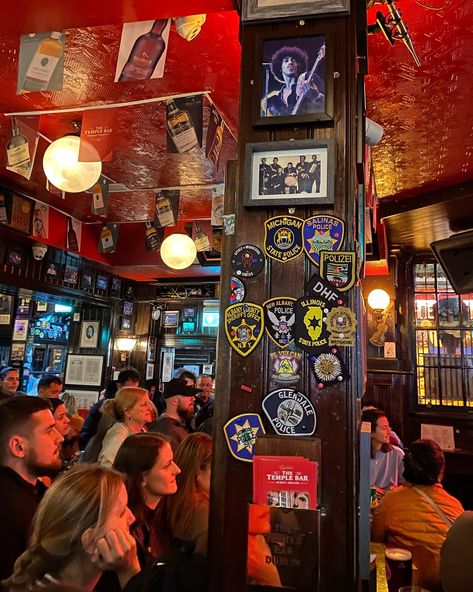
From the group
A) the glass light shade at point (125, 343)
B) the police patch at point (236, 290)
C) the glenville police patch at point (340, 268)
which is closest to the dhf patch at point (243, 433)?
the police patch at point (236, 290)

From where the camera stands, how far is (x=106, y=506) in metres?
1.59

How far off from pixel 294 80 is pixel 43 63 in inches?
68.1

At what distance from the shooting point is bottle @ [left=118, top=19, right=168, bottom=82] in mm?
2525

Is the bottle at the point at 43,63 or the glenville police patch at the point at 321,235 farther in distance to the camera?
the bottle at the point at 43,63

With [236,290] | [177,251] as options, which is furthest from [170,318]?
[236,290]

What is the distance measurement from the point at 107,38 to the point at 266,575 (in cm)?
295

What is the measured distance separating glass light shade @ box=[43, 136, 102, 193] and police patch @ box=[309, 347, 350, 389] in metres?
2.64

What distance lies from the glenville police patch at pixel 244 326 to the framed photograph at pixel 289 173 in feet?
1.10

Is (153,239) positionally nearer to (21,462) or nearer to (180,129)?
(180,129)

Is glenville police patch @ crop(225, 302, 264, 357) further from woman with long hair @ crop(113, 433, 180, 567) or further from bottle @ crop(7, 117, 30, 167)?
bottle @ crop(7, 117, 30, 167)

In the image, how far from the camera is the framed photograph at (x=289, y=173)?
1.48 m

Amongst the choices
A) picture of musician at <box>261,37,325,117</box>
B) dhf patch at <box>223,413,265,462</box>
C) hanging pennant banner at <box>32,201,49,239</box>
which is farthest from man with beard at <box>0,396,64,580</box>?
hanging pennant banner at <box>32,201,49,239</box>

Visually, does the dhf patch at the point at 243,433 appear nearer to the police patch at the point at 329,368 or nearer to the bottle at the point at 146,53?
the police patch at the point at 329,368

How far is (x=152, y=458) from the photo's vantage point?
7.61 ft
